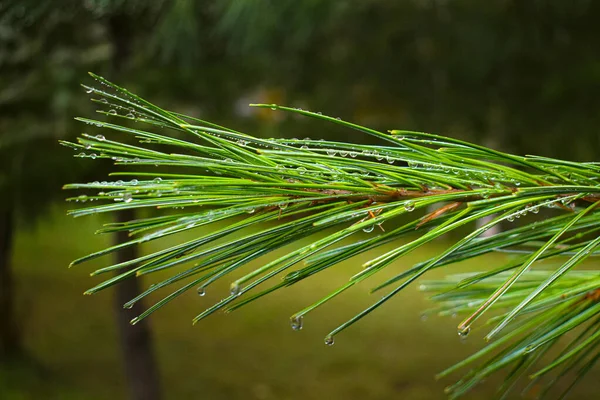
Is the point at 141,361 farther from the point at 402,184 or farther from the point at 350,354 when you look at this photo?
the point at 402,184

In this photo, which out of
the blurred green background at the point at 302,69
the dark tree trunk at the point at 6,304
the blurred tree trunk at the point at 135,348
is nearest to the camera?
the blurred green background at the point at 302,69

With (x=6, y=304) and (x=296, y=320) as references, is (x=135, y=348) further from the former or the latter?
(x=296, y=320)

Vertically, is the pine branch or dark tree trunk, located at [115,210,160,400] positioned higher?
the pine branch

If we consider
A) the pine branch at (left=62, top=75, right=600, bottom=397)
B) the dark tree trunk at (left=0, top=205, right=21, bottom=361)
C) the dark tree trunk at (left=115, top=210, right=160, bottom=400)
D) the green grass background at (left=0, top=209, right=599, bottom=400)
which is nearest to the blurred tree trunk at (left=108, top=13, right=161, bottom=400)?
the dark tree trunk at (left=115, top=210, right=160, bottom=400)

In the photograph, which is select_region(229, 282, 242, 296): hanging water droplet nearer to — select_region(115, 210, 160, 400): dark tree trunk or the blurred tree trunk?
the blurred tree trunk

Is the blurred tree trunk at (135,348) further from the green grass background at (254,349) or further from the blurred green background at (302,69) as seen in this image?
the green grass background at (254,349)

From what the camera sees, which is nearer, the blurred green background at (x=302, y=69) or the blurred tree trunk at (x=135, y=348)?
the blurred green background at (x=302, y=69)

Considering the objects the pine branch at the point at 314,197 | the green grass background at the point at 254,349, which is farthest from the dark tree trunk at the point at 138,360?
the pine branch at the point at 314,197

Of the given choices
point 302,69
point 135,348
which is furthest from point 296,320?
point 135,348
